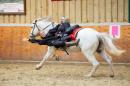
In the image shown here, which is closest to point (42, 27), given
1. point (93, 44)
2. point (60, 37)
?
point (60, 37)

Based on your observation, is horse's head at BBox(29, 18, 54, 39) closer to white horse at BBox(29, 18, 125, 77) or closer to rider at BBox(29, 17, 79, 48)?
rider at BBox(29, 17, 79, 48)

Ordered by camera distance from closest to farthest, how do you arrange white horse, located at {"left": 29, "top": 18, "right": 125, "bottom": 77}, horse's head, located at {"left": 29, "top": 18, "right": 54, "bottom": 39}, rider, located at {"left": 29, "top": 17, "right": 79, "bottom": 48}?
1. white horse, located at {"left": 29, "top": 18, "right": 125, "bottom": 77}
2. rider, located at {"left": 29, "top": 17, "right": 79, "bottom": 48}
3. horse's head, located at {"left": 29, "top": 18, "right": 54, "bottom": 39}

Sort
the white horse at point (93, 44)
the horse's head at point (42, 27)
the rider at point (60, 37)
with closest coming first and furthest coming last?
1. the white horse at point (93, 44)
2. the rider at point (60, 37)
3. the horse's head at point (42, 27)

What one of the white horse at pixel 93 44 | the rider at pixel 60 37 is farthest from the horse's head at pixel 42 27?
the white horse at pixel 93 44

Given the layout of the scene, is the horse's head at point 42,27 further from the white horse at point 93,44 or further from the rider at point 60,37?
the white horse at point 93,44

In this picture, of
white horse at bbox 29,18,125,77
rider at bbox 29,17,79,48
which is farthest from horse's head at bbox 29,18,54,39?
white horse at bbox 29,18,125,77

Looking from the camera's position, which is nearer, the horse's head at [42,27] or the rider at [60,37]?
the rider at [60,37]

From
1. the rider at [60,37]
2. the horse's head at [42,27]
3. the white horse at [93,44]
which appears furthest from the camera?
the horse's head at [42,27]

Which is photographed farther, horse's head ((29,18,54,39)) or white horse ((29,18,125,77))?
horse's head ((29,18,54,39))

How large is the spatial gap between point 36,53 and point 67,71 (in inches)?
99.0

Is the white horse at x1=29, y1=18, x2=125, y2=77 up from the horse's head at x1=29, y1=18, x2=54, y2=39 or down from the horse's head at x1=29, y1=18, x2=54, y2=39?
down

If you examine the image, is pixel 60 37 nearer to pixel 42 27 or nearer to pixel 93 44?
pixel 42 27

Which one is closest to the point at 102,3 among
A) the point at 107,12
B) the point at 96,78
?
the point at 107,12

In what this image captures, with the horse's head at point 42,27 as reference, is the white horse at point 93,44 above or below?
below
